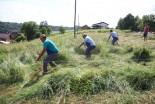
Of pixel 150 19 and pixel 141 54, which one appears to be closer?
pixel 141 54

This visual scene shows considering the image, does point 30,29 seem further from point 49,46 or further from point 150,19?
point 49,46

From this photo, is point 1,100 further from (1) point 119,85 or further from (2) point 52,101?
(1) point 119,85

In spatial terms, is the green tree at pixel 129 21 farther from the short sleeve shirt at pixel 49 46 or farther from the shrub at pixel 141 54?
the short sleeve shirt at pixel 49 46

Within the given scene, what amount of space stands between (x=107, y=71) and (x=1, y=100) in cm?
277

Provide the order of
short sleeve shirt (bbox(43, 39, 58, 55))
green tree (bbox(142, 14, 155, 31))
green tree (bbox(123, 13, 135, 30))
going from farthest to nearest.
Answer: green tree (bbox(123, 13, 135, 30)) < green tree (bbox(142, 14, 155, 31)) < short sleeve shirt (bbox(43, 39, 58, 55))

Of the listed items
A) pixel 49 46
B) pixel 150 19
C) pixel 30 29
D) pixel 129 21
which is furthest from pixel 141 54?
pixel 30 29

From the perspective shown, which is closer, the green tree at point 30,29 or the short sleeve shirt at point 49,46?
the short sleeve shirt at point 49,46

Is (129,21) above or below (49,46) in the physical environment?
above

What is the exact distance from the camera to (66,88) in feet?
20.7

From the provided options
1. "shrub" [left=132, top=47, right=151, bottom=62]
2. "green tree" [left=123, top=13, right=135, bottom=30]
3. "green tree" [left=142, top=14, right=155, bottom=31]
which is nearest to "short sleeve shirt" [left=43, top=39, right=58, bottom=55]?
"shrub" [left=132, top=47, right=151, bottom=62]

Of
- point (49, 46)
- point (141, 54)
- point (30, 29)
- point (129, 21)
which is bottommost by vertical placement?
point (30, 29)

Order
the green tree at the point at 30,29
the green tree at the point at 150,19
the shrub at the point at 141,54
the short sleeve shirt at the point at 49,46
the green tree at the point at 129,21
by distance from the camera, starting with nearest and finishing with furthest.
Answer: the short sleeve shirt at the point at 49,46
the shrub at the point at 141,54
the green tree at the point at 150,19
the green tree at the point at 129,21
the green tree at the point at 30,29

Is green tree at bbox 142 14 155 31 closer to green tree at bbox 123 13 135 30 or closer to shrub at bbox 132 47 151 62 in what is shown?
green tree at bbox 123 13 135 30

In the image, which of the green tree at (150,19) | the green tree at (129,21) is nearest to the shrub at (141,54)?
the green tree at (150,19)
